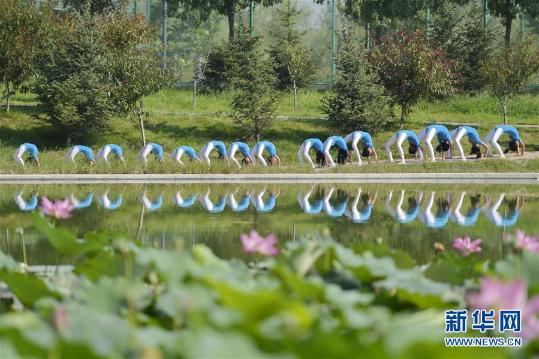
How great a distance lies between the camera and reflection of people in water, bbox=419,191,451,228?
42.5 feet

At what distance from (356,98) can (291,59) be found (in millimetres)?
4968

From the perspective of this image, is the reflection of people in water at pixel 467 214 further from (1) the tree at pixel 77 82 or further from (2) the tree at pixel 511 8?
(2) the tree at pixel 511 8

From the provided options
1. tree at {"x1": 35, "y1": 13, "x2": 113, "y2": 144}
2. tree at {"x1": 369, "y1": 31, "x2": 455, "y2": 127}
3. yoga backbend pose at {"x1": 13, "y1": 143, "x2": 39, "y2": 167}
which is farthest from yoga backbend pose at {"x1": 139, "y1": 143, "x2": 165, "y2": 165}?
tree at {"x1": 369, "y1": 31, "x2": 455, "y2": 127}

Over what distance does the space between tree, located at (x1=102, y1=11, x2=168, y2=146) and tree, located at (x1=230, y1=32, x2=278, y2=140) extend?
254 cm

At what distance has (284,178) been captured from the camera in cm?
2277

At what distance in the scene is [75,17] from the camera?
32219 millimetres

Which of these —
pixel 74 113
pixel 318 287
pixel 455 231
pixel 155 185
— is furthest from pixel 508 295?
pixel 74 113

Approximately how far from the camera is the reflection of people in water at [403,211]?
1373 cm

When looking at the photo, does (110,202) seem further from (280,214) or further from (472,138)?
(472,138)

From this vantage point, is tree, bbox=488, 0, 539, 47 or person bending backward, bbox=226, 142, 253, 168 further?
tree, bbox=488, 0, 539, 47

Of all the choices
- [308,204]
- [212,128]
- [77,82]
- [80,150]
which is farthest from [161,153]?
[308,204]

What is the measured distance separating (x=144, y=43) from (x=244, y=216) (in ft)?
63.7

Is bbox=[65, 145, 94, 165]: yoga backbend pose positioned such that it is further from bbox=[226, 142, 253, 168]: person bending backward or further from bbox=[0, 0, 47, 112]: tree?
bbox=[0, 0, 47, 112]: tree

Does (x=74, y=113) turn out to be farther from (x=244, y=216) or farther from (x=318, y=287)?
(x=318, y=287)
